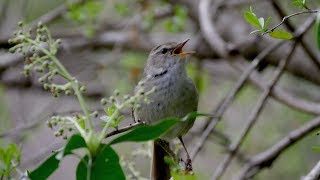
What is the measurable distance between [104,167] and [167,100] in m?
2.03

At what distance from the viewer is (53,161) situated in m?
1.97

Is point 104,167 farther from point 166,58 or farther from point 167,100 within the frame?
point 166,58

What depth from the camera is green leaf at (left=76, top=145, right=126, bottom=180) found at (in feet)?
6.46

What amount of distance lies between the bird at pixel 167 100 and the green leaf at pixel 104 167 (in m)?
1.68

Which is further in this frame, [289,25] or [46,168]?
[289,25]

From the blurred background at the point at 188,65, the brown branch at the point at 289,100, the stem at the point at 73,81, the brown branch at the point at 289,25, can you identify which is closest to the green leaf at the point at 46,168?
the stem at the point at 73,81

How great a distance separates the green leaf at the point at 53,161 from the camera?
6.18ft

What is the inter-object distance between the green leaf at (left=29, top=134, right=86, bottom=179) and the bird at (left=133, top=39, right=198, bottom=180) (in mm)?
1791

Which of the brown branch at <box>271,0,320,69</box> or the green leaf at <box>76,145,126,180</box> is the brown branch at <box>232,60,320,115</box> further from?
the green leaf at <box>76,145,126,180</box>

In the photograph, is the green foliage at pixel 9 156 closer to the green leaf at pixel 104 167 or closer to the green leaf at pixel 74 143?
the green leaf at pixel 104 167

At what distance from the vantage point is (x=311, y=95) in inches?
254

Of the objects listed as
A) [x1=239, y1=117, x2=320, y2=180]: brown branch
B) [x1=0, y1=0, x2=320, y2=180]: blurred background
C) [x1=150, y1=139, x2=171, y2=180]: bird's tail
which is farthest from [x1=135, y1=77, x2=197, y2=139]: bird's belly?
[x1=0, y1=0, x2=320, y2=180]: blurred background

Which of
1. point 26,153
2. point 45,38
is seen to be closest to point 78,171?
point 45,38

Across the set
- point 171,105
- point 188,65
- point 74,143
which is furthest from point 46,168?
point 188,65
